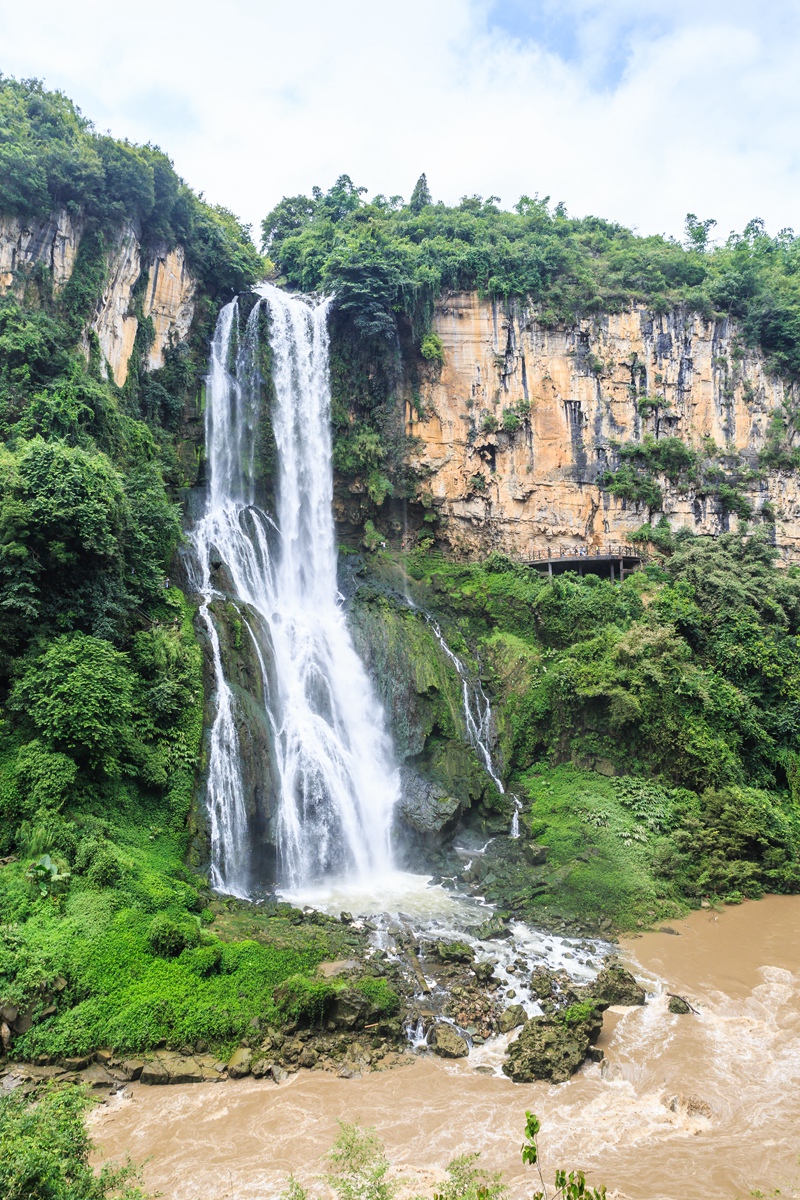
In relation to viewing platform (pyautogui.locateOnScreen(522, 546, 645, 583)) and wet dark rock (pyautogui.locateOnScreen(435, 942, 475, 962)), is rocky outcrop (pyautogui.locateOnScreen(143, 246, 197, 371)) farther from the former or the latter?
wet dark rock (pyautogui.locateOnScreen(435, 942, 475, 962))

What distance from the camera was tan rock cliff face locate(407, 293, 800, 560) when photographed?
1029 inches

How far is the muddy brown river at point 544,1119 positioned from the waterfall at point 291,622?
5.74 meters

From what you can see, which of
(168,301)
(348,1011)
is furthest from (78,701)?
(168,301)

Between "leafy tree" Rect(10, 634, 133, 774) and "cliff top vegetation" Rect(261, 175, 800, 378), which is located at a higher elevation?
"cliff top vegetation" Rect(261, 175, 800, 378)

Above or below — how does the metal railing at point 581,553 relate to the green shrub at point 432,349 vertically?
below

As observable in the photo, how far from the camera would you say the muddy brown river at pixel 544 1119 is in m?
6.83

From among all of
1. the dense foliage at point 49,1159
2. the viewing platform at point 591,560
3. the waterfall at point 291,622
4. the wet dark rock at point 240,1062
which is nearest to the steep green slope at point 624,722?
the waterfall at point 291,622

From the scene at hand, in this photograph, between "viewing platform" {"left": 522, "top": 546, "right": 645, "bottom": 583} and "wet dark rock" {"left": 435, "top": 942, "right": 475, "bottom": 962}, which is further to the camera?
"viewing platform" {"left": 522, "top": 546, "right": 645, "bottom": 583}

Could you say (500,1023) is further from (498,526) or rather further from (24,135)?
(24,135)

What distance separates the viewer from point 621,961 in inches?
457

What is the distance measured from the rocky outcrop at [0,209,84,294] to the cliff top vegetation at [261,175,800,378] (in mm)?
9072

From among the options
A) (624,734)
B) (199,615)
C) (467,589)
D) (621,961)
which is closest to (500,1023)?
(621,961)

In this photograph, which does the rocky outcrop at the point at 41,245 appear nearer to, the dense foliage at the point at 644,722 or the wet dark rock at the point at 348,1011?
the dense foliage at the point at 644,722

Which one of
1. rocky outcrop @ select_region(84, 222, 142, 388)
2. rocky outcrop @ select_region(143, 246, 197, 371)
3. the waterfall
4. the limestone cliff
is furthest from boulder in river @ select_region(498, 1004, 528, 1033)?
rocky outcrop @ select_region(143, 246, 197, 371)
